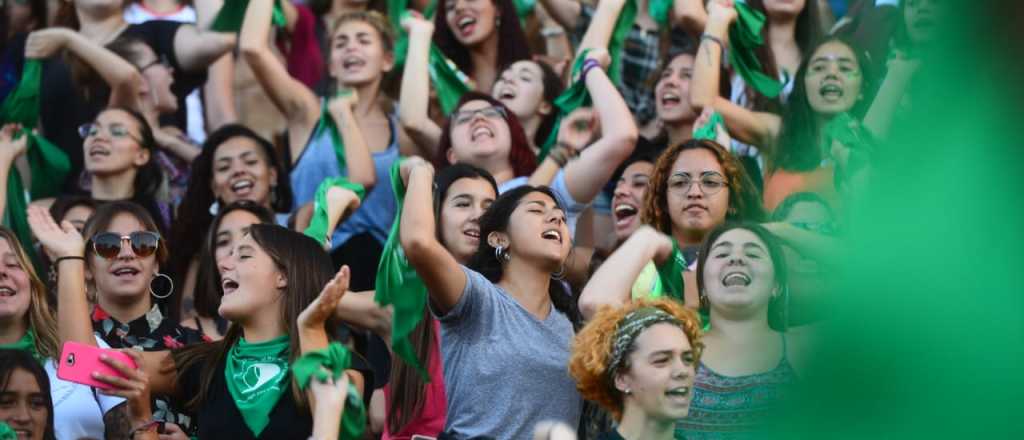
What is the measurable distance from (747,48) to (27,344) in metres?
3.37

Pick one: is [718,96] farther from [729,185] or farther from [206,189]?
[206,189]

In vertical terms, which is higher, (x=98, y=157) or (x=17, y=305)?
(x=98, y=157)

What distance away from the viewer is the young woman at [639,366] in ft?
18.9

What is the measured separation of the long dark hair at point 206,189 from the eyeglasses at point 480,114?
866mm

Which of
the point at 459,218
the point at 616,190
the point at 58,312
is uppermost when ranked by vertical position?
the point at 616,190

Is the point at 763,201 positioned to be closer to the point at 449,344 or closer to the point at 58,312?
the point at 449,344

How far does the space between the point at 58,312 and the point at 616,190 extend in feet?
7.80

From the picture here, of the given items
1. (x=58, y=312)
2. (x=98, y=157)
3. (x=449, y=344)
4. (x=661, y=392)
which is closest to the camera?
(x=661, y=392)

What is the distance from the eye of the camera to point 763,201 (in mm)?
7766

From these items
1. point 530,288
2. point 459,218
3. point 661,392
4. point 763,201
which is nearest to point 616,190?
point 763,201

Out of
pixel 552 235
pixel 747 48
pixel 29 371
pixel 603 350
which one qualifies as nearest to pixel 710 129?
pixel 747 48

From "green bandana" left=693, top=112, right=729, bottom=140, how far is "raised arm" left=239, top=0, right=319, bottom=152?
1.99 metres

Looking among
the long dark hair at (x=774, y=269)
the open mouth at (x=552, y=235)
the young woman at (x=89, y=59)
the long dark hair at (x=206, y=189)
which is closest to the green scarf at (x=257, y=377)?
the open mouth at (x=552, y=235)

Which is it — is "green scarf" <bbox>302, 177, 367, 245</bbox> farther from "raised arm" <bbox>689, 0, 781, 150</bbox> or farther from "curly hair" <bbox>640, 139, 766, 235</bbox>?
"raised arm" <bbox>689, 0, 781, 150</bbox>
